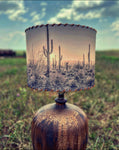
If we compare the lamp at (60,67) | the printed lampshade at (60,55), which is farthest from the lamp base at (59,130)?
the printed lampshade at (60,55)

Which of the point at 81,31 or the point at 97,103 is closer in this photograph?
the point at 81,31

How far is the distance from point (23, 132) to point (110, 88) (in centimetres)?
321

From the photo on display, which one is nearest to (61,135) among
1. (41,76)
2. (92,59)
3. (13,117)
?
(41,76)

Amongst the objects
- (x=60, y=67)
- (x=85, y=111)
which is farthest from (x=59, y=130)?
(x=85, y=111)

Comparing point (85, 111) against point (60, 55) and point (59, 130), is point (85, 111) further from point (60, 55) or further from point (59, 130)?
point (60, 55)

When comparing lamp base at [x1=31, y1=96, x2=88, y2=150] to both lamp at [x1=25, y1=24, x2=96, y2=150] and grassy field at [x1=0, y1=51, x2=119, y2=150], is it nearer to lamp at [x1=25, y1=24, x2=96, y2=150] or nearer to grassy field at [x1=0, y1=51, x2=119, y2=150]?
lamp at [x1=25, y1=24, x2=96, y2=150]

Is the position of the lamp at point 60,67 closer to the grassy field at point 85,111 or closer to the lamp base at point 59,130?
the lamp base at point 59,130

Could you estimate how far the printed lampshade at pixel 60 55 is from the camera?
1083 millimetres

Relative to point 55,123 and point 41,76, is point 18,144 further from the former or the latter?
point 41,76

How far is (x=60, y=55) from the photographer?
110cm

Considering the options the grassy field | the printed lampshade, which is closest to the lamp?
the printed lampshade

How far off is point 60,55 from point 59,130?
0.74 m

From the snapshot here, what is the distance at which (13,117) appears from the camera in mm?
2590

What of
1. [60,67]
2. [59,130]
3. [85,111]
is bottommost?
[85,111]
